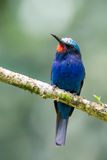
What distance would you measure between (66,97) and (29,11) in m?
4.84

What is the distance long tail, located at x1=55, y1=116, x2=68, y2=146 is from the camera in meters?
11.6

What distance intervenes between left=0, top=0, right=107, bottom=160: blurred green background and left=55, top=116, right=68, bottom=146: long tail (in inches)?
64.1

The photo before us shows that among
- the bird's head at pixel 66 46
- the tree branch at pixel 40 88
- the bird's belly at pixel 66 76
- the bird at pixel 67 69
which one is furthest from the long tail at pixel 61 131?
the tree branch at pixel 40 88

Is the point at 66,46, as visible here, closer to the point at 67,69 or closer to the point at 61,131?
the point at 67,69

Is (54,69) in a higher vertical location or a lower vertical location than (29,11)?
lower

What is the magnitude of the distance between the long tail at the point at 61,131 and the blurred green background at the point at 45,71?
1.63 meters

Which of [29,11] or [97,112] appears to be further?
[29,11]

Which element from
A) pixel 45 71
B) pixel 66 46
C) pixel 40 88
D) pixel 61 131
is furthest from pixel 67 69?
pixel 45 71

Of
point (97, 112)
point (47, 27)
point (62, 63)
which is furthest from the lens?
point (47, 27)

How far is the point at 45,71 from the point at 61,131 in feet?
9.48

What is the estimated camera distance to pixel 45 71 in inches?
570

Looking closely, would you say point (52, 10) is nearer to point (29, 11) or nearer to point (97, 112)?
point (29, 11)

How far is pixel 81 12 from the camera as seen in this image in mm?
15094

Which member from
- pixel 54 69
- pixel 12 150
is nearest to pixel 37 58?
pixel 12 150
